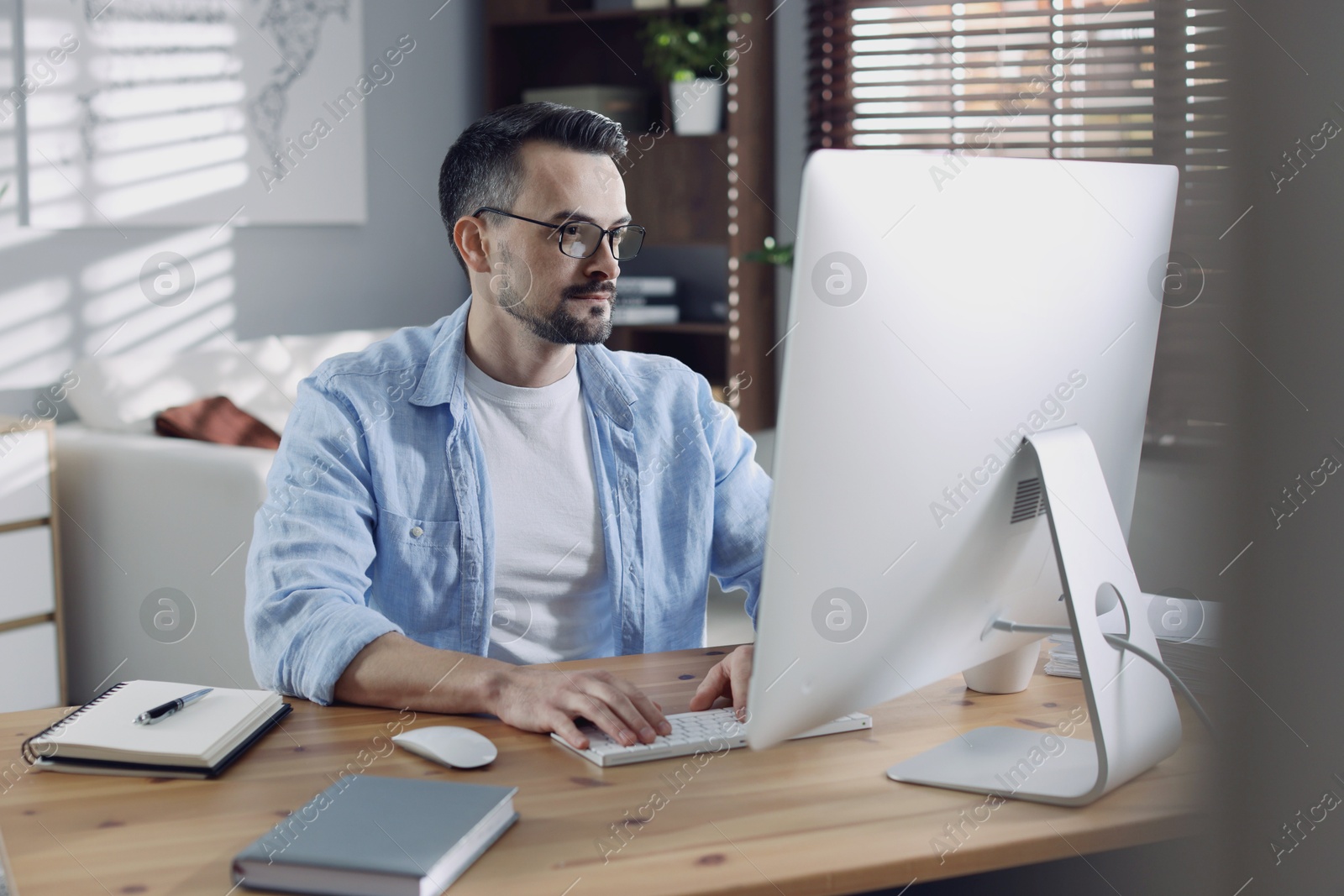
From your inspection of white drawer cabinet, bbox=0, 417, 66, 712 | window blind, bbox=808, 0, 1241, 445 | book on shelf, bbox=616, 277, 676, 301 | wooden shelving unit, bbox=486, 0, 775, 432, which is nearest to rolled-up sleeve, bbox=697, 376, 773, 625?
window blind, bbox=808, 0, 1241, 445

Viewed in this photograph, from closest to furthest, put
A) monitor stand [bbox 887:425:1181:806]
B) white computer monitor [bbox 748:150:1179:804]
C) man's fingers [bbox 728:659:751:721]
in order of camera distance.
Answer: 1. white computer monitor [bbox 748:150:1179:804]
2. monitor stand [bbox 887:425:1181:806]
3. man's fingers [bbox 728:659:751:721]

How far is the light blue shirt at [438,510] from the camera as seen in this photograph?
1269 millimetres

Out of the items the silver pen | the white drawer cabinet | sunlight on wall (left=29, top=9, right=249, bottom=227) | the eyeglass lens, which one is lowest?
the white drawer cabinet

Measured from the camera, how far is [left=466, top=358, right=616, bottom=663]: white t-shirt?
5.12 ft

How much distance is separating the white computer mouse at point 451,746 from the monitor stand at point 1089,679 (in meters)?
0.35

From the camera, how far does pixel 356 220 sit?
4.18 m

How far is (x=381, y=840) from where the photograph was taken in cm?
80

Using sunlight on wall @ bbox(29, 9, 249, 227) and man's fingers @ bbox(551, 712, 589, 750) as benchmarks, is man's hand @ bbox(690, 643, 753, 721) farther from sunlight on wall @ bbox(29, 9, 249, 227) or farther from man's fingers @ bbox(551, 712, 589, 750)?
sunlight on wall @ bbox(29, 9, 249, 227)

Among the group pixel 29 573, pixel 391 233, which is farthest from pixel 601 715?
pixel 391 233

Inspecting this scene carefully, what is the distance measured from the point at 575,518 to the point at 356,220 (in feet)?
9.54

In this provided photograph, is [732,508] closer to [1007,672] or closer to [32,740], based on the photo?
[1007,672]

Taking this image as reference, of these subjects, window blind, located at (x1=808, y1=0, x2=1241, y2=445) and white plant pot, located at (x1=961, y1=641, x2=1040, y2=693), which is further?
window blind, located at (x1=808, y1=0, x2=1241, y2=445)

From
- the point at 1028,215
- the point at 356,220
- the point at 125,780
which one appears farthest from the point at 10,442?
the point at 1028,215

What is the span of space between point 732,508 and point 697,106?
268cm
